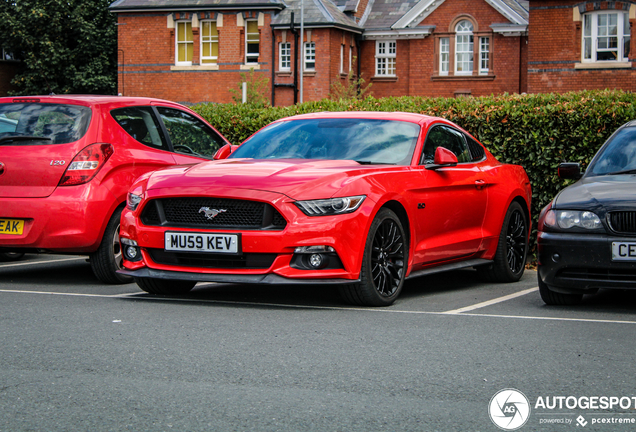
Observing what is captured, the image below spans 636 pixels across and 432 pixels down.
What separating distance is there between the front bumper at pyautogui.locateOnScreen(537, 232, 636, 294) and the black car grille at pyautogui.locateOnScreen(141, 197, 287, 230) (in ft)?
7.01

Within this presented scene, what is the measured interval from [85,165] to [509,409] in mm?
5432

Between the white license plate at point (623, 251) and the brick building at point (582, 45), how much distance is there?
30.7 meters

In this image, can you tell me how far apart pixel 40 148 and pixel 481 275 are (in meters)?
4.59

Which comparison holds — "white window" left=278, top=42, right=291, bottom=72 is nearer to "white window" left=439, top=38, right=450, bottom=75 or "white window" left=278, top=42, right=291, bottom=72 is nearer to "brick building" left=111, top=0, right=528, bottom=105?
"brick building" left=111, top=0, right=528, bottom=105

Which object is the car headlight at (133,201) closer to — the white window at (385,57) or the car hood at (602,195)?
the car hood at (602,195)

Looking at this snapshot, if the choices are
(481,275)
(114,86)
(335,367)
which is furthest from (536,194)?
(114,86)

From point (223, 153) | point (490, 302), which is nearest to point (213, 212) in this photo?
point (223, 153)

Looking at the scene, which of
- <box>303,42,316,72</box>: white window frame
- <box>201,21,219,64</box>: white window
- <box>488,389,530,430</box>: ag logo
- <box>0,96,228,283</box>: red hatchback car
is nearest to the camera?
<box>488,389,530,430</box>: ag logo

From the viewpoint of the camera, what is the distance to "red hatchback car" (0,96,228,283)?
27.4 ft

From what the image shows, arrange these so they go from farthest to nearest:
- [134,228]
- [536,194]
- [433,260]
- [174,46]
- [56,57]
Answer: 1. [56,57]
2. [174,46]
3. [536,194]
4. [433,260]
5. [134,228]

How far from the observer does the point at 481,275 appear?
949 centimetres

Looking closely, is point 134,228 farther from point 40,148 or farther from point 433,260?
point 433,260

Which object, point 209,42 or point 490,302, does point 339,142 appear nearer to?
point 490,302

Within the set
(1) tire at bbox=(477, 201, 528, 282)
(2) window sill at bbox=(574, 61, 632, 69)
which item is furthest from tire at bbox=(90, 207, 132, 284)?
(2) window sill at bbox=(574, 61, 632, 69)
